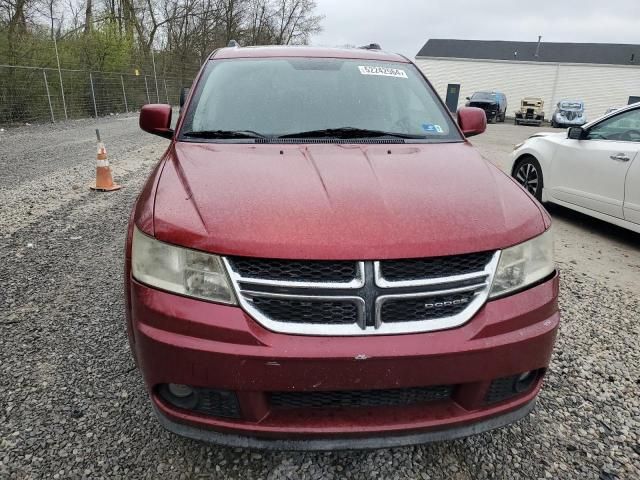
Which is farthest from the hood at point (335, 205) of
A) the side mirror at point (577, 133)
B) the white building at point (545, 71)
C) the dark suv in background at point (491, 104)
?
the white building at point (545, 71)

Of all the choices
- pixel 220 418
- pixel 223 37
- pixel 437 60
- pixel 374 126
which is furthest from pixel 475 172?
pixel 437 60

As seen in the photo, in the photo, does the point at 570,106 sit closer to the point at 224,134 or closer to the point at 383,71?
the point at 383,71

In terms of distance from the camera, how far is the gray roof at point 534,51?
44469mm

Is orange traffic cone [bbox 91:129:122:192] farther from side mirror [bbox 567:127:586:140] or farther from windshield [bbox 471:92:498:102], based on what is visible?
windshield [bbox 471:92:498:102]

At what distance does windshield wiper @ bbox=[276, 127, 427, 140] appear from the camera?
2621 mm

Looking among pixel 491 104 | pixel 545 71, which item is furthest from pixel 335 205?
pixel 545 71

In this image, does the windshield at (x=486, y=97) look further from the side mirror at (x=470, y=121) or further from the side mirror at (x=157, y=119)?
the side mirror at (x=157, y=119)

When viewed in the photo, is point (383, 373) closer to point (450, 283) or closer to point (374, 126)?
point (450, 283)

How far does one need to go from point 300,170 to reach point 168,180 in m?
0.56

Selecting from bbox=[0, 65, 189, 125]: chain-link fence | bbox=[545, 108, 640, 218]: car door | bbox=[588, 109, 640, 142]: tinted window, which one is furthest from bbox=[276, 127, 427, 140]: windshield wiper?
bbox=[0, 65, 189, 125]: chain-link fence

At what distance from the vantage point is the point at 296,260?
63.0 inches

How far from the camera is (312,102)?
9.34ft

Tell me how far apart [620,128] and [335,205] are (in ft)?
15.3

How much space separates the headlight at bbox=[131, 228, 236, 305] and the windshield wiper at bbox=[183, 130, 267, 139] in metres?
1.01
